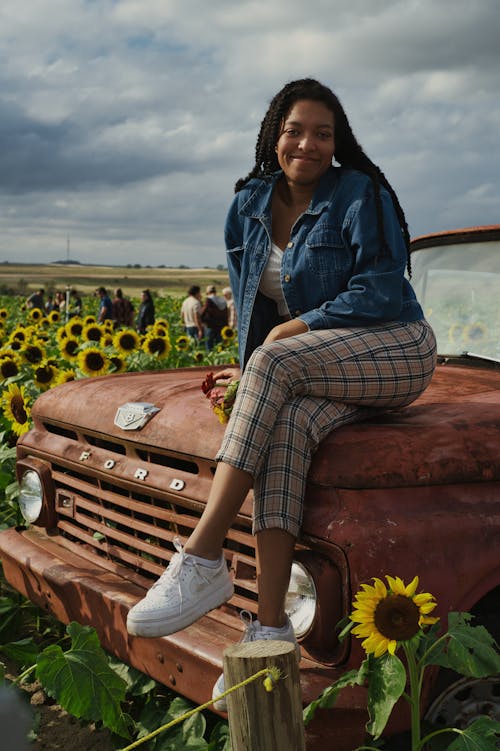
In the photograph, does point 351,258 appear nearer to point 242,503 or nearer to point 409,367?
point 409,367

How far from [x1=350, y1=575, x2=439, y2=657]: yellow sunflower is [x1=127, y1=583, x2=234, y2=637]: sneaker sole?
0.52 m

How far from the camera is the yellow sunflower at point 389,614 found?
1952 millimetres

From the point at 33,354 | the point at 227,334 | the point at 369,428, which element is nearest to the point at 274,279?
the point at 369,428

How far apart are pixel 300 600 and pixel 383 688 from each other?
0.41 metres

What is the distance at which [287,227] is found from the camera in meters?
3.01

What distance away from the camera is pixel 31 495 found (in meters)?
3.59

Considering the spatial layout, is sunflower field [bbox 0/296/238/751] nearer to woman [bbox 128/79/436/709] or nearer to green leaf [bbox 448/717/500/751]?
woman [bbox 128/79/436/709]

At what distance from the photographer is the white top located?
2979 mm

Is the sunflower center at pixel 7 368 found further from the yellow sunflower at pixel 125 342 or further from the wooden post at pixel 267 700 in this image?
the wooden post at pixel 267 700

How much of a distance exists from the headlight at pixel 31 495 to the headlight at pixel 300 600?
1524 mm

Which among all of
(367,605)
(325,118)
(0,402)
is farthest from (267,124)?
(0,402)

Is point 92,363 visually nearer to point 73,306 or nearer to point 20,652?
point 20,652

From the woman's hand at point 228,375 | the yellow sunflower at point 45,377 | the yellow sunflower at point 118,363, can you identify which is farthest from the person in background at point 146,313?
the woman's hand at point 228,375

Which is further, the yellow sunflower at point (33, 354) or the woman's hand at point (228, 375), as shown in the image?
the yellow sunflower at point (33, 354)
